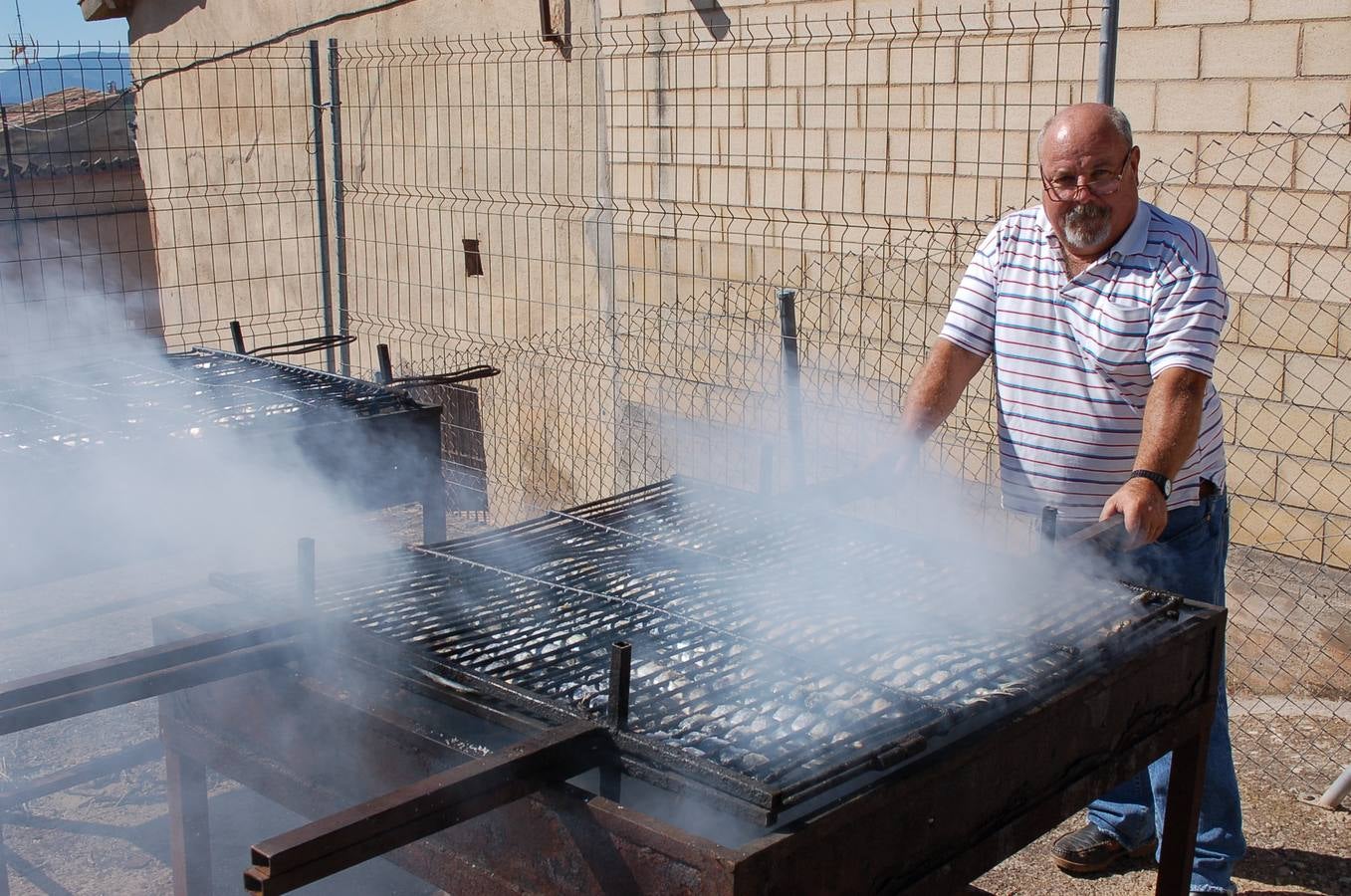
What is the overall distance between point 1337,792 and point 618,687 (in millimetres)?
3226

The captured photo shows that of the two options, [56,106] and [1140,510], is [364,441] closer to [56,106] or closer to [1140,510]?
[1140,510]

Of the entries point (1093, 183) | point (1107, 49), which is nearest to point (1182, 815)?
point (1093, 183)

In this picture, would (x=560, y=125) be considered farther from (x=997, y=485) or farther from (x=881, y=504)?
(x=997, y=485)

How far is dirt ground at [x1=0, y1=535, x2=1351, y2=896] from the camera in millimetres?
3914

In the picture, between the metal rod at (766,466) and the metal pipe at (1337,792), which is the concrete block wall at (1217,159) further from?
the metal rod at (766,466)

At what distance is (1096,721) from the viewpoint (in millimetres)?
2584

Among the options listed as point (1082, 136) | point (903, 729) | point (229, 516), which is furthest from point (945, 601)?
point (229, 516)

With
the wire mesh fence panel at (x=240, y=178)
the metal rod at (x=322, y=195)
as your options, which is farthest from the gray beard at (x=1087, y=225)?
the wire mesh fence panel at (x=240, y=178)

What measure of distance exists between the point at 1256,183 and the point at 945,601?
3077 mm

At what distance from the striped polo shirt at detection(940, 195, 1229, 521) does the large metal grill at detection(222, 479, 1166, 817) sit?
544 millimetres

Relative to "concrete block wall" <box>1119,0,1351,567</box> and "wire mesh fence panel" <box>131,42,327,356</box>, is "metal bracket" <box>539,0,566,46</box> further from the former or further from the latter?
"concrete block wall" <box>1119,0,1351,567</box>

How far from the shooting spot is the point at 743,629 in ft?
9.00

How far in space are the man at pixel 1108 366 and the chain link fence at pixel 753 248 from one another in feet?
2.32

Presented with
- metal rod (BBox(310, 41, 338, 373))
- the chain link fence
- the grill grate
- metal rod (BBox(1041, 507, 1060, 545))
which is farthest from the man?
metal rod (BBox(310, 41, 338, 373))
